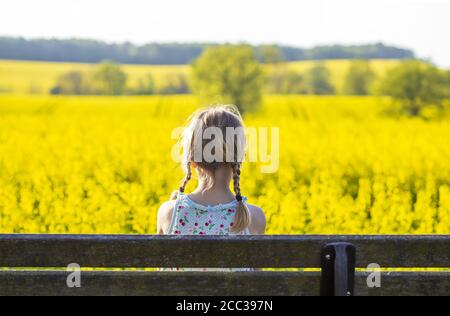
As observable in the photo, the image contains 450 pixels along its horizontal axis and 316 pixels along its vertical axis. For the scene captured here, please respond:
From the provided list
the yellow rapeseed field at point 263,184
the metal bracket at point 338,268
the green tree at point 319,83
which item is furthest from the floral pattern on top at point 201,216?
the green tree at point 319,83

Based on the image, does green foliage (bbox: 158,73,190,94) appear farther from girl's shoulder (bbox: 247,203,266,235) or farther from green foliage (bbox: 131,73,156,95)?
girl's shoulder (bbox: 247,203,266,235)

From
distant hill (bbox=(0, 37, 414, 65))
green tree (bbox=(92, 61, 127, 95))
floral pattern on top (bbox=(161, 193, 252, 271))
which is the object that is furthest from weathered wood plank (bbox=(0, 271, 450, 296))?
distant hill (bbox=(0, 37, 414, 65))

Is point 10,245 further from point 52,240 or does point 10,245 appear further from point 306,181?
point 306,181

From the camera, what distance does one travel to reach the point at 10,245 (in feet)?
8.34

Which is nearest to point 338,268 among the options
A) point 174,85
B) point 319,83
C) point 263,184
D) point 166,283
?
point 166,283

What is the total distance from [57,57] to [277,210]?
125 feet

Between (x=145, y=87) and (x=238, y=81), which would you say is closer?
(x=238, y=81)

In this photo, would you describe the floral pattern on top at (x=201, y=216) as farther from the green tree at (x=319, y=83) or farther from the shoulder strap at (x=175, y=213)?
the green tree at (x=319, y=83)

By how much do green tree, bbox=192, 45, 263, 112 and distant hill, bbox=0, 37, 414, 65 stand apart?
6309 mm

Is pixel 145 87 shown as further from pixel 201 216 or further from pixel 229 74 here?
pixel 201 216

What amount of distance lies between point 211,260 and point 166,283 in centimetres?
18

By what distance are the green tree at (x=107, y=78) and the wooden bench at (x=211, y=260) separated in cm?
3188

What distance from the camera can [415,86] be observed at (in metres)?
30.4

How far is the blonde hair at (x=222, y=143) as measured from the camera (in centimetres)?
285
